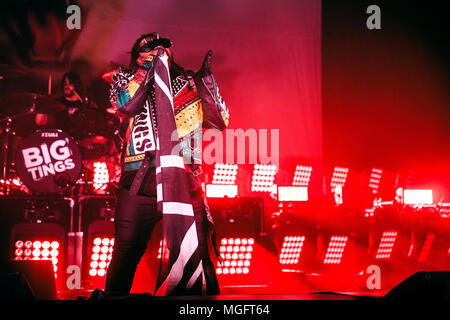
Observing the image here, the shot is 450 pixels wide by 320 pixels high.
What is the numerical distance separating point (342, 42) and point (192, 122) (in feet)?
16.2

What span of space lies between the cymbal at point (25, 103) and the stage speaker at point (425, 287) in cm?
429

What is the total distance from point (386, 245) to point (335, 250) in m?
0.74

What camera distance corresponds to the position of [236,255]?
3557 millimetres

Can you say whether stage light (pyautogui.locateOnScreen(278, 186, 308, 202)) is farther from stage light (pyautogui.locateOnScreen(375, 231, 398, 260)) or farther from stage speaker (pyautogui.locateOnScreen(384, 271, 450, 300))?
stage speaker (pyautogui.locateOnScreen(384, 271, 450, 300))

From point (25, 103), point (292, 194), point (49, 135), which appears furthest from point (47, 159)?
point (292, 194)

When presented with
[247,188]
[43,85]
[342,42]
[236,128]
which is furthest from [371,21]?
[43,85]

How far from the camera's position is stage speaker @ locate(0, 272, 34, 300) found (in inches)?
37.4

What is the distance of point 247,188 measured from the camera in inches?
231

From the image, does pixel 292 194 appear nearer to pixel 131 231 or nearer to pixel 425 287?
pixel 131 231

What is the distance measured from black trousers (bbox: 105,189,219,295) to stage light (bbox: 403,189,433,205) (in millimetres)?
4840

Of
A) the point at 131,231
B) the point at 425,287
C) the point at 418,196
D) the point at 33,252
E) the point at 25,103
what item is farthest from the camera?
the point at 418,196

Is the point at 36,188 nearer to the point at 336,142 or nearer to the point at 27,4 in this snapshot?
the point at 27,4

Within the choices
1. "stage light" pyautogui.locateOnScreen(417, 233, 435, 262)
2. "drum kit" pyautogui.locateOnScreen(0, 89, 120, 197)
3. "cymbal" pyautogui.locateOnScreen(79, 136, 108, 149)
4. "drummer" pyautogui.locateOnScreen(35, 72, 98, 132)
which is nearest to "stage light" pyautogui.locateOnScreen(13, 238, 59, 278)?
"drum kit" pyautogui.locateOnScreen(0, 89, 120, 197)

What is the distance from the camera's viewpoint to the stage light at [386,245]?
5562 mm
